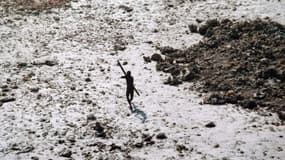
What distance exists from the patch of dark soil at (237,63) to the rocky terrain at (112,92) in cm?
63

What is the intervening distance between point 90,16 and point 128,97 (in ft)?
52.5

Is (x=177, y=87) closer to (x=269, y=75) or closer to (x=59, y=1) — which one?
(x=269, y=75)

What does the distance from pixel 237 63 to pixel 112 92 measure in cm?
701

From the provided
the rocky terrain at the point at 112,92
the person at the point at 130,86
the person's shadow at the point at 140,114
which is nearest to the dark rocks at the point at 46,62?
the rocky terrain at the point at 112,92

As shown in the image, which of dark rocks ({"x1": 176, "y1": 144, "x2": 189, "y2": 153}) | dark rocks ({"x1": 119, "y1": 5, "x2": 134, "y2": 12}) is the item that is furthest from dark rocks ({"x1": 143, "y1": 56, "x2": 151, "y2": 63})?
dark rocks ({"x1": 176, "y1": 144, "x2": 189, "y2": 153})

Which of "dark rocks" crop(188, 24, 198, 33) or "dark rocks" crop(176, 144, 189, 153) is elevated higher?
"dark rocks" crop(188, 24, 198, 33)

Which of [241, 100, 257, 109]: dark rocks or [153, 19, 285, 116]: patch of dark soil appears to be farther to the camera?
[153, 19, 285, 116]: patch of dark soil

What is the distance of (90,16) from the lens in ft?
114

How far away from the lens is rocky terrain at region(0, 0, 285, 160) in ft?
55.8

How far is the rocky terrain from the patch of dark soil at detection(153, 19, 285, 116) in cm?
63

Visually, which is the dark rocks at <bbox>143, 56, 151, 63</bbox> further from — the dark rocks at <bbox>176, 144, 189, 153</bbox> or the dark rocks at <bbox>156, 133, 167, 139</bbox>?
the dark rocks at <bbox>176, 144, 189, 153</bbox>

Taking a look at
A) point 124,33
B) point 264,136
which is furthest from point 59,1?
point 264,136

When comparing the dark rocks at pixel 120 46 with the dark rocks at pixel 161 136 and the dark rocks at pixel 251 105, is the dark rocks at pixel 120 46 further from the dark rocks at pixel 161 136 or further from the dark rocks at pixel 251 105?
the dark rocks at pixel 161 136

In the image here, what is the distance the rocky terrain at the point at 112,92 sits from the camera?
1702 cm
